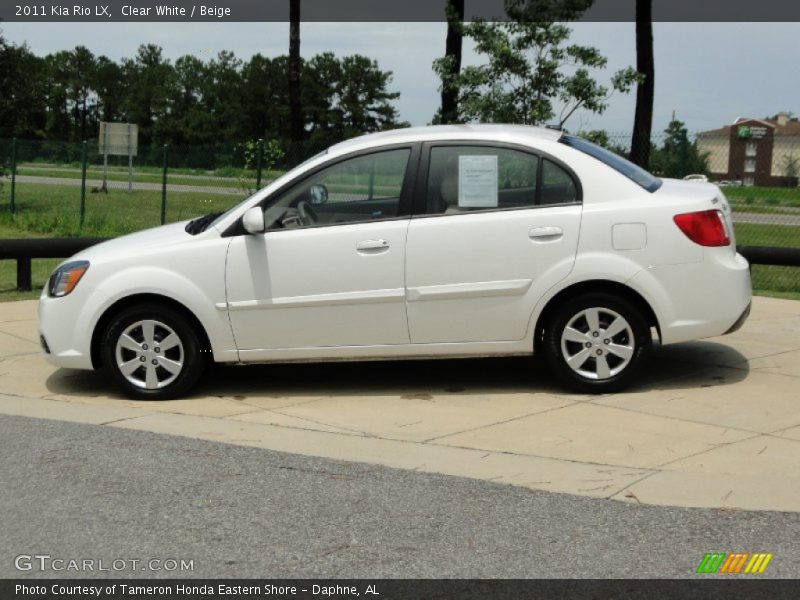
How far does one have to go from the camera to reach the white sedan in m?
7.53

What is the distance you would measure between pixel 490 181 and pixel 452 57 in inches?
438

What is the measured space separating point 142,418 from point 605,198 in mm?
3230

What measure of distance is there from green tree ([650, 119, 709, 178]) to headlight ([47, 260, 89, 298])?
902cm

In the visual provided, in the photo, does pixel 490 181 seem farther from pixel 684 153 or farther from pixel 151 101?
pixel 151 101

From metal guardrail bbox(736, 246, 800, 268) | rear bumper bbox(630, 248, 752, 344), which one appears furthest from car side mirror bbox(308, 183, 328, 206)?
metal guardrail bbox(736, 246, 800, 268)

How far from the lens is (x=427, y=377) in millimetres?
8477

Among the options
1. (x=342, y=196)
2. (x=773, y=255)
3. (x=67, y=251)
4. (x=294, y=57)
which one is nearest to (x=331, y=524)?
(x=342, y=196)

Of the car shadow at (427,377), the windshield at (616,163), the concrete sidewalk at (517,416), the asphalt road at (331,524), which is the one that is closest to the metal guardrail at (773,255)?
the concrete sidewalk at (517,416)

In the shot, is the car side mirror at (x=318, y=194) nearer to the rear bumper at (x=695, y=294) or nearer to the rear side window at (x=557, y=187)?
the rear side window at (x=557, y=187)

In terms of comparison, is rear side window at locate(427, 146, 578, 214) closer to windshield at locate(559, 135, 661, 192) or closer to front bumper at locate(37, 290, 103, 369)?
windshield at locate(559, 135, 661, 192)
